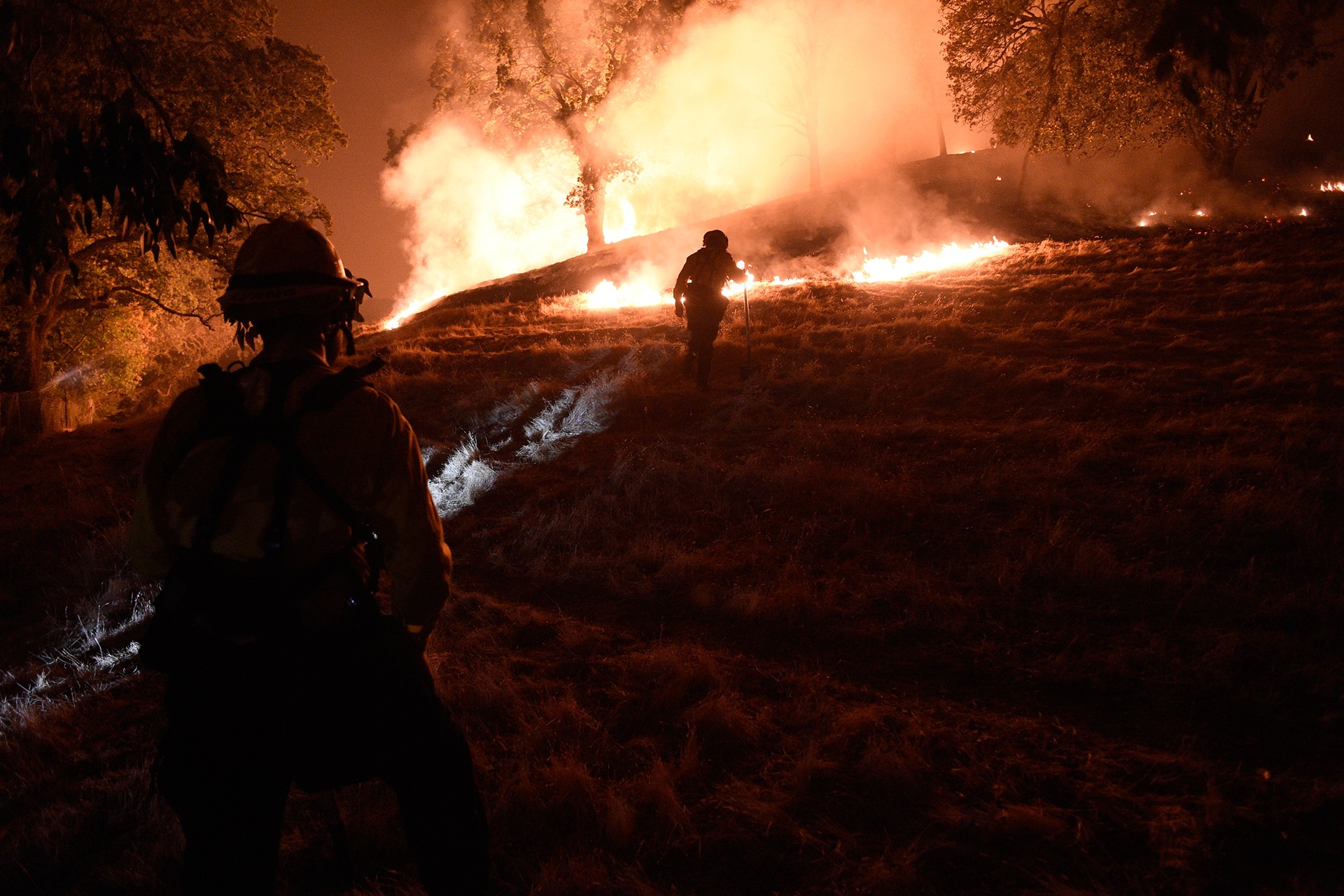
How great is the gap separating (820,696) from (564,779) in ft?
4.46

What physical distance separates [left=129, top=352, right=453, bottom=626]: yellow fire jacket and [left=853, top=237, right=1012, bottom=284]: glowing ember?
15.8 meters

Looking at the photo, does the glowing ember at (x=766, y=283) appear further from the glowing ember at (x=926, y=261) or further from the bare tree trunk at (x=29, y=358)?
the bare tree trunk at (x=29, y=358)

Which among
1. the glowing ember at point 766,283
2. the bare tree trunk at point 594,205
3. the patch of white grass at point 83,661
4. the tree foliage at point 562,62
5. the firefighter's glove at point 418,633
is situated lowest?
the patch of white grass at point 83,661

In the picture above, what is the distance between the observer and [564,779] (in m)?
3.03

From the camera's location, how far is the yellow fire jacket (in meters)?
1.77

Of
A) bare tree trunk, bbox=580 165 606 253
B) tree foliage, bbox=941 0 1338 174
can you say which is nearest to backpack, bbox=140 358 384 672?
tree foliage, bbox=941 0 1338 174

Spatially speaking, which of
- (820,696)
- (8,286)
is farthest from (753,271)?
(820,696)

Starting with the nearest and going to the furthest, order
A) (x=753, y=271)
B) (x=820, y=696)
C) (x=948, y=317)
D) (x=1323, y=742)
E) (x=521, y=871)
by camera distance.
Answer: (x=521, y=871), (x=1323, y=742), (x=820, y=696), (x=948, y=317), (x=753, y=271)

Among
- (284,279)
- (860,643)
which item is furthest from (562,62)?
(284,279)

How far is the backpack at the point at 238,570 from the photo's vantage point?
1750mm

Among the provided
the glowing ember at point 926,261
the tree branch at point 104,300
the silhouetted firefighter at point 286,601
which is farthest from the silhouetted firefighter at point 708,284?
the tree branch at point 104,300

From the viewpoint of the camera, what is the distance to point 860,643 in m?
4.18

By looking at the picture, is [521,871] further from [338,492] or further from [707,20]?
[707,20]

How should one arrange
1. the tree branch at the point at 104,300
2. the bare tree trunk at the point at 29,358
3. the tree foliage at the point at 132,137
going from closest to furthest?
the tree foliage at the point at 132,137, the bare tree trunk at the point at 29,358, the tree branch at the point at 104,300
